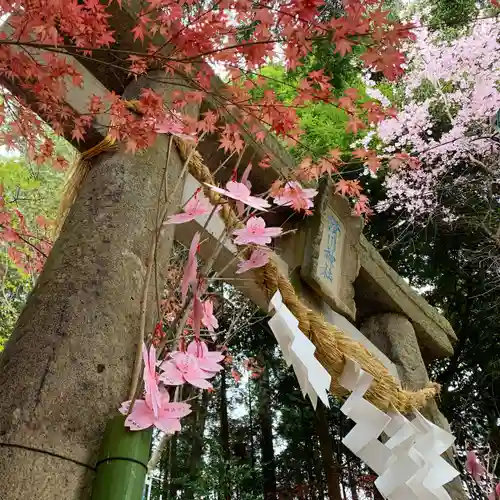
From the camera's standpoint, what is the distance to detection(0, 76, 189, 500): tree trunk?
3.52ft

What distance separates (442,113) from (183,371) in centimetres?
838

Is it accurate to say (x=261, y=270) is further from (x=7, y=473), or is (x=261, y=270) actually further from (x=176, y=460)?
(x=176, y=460)

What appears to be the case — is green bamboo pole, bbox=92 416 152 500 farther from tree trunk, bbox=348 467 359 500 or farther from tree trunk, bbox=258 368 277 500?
tree trunk, bbox=348 467 359 500

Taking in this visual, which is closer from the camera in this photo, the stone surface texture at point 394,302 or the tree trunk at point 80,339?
the tree trunk at point 80,339

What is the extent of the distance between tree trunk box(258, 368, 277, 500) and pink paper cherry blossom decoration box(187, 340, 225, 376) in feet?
28.4

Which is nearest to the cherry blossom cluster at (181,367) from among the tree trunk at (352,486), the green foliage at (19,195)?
the green foliage at (19,195)

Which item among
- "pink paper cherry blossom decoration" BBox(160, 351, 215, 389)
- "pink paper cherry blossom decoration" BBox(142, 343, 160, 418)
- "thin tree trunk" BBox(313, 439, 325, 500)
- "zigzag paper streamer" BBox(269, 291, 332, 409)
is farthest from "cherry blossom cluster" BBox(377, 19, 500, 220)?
"pink paper cherry blossom decoration" BBox(142, 343, 160, 418)

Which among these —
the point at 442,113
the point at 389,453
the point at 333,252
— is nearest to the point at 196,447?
the point at 333,252

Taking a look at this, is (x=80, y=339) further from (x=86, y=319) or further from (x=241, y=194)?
(x=241, y=194)

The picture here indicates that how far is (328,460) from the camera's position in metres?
7.61

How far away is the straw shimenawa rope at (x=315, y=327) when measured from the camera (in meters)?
1.98

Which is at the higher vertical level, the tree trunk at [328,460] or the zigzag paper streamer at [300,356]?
the tree trunk at [328,460]

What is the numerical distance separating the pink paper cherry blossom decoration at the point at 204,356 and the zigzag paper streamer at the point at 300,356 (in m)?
0.57

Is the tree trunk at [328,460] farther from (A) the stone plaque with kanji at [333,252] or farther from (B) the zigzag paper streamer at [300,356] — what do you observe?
(B) the zigzag paper streamer at [300,356]
